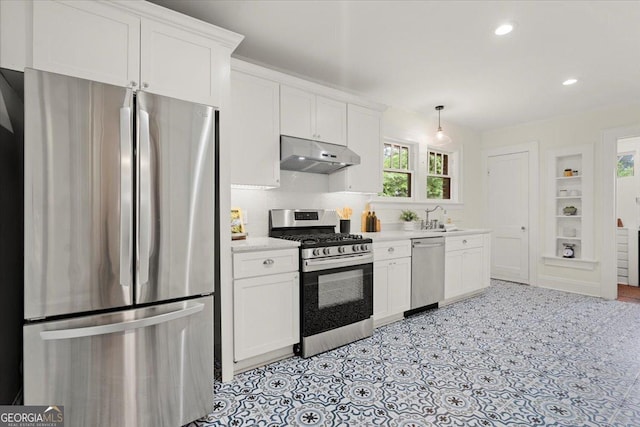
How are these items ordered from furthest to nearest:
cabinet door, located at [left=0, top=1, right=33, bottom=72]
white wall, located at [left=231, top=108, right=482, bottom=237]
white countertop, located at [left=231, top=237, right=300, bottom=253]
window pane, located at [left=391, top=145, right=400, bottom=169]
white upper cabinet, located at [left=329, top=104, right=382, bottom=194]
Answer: window pane, located at [left=391, top=145, right=400, bottom=169], white upper cabinet, located at [left=329, top=104, right=382, bottom=194], white wall, located at [left=231, top=108, right=482, bottom=237], white countertop, located at [left=231, top=237, right=300, bottom=253], cabinet door, located at [left=0, top=1, right=33, bottom=72]

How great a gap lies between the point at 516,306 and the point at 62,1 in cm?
502

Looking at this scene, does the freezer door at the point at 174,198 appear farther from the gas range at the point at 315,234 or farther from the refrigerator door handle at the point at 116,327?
the gas range at the point at 315,234

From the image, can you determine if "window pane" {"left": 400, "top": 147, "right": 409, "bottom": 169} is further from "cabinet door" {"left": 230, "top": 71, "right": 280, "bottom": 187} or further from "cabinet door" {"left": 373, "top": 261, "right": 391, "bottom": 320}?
"cabinet door" {"left": 230, "top": 71, "right": 280, "bottom": 187}

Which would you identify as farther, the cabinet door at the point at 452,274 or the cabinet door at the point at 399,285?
the cabinet door at the point at 452,274

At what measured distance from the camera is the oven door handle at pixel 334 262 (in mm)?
2521

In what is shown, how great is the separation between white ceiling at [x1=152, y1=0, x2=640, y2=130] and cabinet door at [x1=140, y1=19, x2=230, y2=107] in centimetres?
41

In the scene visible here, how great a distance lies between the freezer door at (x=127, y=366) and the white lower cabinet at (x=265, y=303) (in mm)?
423

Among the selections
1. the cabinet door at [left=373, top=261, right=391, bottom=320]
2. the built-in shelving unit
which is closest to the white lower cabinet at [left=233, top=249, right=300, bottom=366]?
the cabinet door at [left=373, top=261, right=391, bottom=320]

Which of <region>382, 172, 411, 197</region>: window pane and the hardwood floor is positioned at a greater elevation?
<region>382, 172, 411, 197</region>: window pane

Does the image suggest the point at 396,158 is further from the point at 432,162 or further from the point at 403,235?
the point at 403,235

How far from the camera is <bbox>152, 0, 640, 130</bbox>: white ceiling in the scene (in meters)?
2.28

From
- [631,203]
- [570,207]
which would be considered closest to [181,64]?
[570,207]

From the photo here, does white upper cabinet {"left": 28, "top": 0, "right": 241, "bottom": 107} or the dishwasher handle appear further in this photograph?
the dishwasher handle

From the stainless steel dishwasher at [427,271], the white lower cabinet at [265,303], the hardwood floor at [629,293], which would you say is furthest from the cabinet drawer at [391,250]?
the hardwood floor at [629,293]
